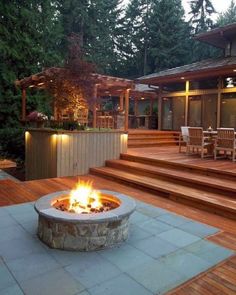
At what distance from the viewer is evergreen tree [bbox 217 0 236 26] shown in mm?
25181

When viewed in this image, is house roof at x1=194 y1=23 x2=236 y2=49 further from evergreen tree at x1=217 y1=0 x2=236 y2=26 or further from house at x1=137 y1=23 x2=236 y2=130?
evergreen tree at x1=217 y1=0 x2=236 y2=26

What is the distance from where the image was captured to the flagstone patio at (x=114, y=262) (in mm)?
2344

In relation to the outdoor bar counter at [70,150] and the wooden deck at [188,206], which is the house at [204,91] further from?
the wooden deck at [188,206]

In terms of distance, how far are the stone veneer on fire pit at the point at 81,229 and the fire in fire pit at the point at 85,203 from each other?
35 cm

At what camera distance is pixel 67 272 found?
8.38 ft

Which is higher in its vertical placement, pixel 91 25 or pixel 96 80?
pixel 91 25

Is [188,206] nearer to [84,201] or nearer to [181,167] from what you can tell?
[181,167]

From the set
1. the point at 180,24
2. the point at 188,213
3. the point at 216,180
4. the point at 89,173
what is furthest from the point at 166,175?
the point at 180,24

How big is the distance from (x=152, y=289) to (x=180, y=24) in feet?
84.6

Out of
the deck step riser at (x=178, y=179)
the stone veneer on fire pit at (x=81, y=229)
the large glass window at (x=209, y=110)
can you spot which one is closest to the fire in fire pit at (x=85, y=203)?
the stone veneer on fire pit at (x=81, y=229)

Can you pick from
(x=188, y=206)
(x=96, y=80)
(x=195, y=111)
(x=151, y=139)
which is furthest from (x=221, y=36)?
(x=188, y=206)

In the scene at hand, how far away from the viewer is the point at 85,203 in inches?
142

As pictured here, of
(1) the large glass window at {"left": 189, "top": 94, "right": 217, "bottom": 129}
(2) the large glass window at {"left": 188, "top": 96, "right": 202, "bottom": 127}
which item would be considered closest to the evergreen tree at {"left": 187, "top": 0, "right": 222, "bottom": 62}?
(2) the large glass window at {"left": 188, "top": 96, "right": 202, "bottom": 127}

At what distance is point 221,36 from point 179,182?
943 centimetres
